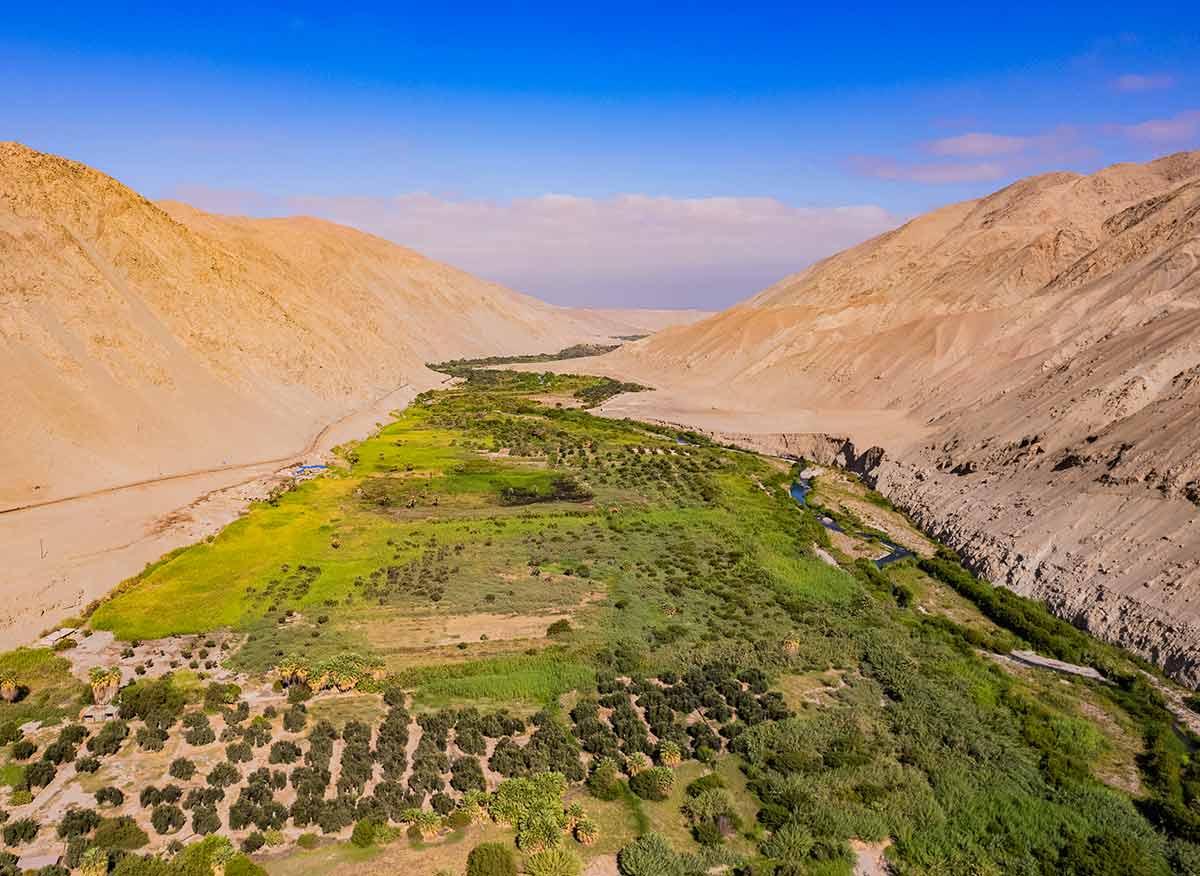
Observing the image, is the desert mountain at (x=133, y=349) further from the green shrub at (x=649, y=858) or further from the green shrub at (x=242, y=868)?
the green shrub at (x=649, y=858)

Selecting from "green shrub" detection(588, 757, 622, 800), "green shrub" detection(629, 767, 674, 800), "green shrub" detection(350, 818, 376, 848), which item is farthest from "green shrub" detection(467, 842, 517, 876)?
"green shrub" detection(629, 767, 674, 800)

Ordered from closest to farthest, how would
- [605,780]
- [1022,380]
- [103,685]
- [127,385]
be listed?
[605,780]
[103,685]
[127,385]
[1022,380]

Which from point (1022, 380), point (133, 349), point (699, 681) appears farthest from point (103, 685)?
point (1022, 380)

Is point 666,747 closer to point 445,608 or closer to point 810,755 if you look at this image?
point 810,755

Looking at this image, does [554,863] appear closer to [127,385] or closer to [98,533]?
[98,533]

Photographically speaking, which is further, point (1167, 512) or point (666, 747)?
point (1167, 512)

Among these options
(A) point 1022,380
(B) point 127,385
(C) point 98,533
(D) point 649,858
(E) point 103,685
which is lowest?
(C) point 98,533

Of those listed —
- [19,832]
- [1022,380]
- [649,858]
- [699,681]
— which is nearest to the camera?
[19,832]

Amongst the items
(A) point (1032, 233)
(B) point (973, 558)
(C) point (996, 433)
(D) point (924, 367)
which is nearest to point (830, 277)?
(A) point (1032, 233)
